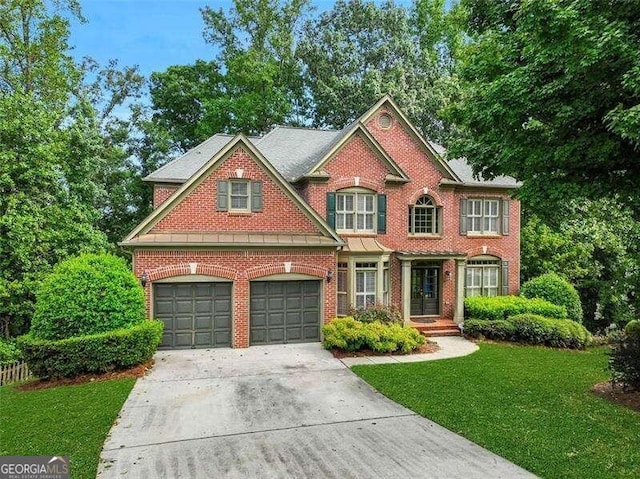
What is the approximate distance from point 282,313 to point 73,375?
6.14m

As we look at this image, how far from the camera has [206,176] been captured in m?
13.3

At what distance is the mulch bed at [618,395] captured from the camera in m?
8.63

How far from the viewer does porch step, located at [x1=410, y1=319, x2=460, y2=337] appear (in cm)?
1611

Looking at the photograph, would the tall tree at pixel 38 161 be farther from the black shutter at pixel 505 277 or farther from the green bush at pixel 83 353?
the black shutter at pixel 505 277

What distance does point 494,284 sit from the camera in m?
18.7

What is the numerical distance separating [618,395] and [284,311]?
30.2 ft

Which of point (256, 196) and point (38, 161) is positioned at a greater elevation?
point (38, 161)

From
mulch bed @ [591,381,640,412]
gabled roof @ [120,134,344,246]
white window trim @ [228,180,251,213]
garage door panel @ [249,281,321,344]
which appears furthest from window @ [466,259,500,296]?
white window trim @ [228,180,251,213]

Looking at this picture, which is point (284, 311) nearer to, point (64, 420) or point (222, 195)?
point (222, 195)

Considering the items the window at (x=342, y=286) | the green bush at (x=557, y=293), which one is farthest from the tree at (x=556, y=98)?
the green bush at (x=557, y=293)

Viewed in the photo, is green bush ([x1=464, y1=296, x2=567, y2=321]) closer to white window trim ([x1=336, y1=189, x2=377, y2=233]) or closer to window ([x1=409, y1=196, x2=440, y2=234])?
window ([x1=409, y1=196, x2=440, y2=234])

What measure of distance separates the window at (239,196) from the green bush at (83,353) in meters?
4.91

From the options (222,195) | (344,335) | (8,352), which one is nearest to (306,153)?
(222,195)

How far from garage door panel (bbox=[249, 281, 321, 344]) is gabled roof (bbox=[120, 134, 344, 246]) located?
2100mm
